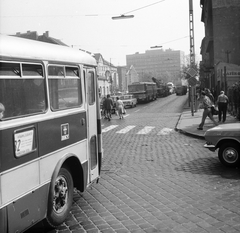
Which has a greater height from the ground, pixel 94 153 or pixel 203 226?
pixel 94 153

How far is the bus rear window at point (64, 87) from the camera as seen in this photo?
16.9 ft

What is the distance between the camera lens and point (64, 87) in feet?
18.2

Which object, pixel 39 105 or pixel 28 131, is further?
pixel 39 105

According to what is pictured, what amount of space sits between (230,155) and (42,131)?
5.44 meters

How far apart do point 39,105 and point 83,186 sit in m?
1.87

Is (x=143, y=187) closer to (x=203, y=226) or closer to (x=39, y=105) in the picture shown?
(x=203, y=226)

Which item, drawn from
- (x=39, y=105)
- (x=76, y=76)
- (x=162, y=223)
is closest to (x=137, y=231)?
(x=162, y=223)

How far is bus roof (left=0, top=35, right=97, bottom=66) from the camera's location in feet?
13.7

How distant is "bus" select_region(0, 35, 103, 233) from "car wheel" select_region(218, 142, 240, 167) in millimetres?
3679

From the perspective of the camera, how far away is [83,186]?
6047mm

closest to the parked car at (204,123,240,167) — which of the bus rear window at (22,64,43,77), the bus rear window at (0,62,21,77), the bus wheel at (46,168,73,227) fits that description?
the bus wheel at (46,168,73,227)

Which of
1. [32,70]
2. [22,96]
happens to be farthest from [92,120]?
[22,96]

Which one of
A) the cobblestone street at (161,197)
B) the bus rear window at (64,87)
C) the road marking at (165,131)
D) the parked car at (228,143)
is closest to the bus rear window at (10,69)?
the bus rear window at (64,87)

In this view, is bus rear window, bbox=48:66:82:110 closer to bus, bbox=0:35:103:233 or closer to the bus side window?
bus, bbox=0:35:103:233
